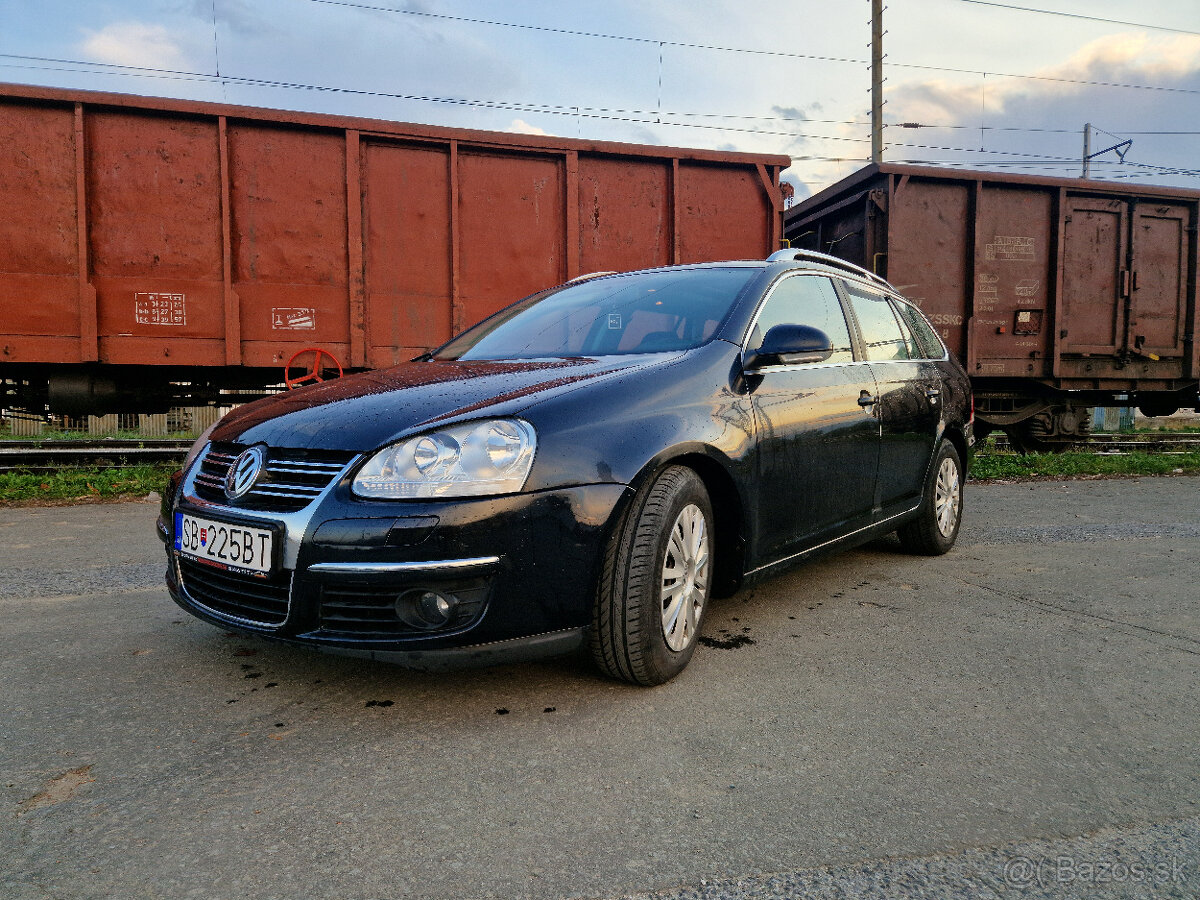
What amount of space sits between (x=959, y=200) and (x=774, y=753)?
28.9 ft

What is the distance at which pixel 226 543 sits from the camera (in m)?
2.26

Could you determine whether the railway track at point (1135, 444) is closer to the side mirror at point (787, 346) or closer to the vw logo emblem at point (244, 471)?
the side mirror at point (787, 346)

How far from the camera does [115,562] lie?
167 inches

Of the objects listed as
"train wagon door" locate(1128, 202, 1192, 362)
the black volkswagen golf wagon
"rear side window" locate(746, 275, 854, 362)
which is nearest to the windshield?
the black volkswagen golf wagon

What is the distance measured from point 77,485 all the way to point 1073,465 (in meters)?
9.72

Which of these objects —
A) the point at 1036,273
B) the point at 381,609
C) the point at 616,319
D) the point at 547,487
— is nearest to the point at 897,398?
the point at 616,319

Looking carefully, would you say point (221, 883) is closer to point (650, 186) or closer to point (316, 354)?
point (316, 354)

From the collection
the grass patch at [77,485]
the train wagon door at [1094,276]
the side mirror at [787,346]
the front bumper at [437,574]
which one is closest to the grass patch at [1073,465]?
the train wagon door at [1094,276]

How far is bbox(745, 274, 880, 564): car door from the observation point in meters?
2.89

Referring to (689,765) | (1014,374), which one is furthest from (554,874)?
(1014,374)

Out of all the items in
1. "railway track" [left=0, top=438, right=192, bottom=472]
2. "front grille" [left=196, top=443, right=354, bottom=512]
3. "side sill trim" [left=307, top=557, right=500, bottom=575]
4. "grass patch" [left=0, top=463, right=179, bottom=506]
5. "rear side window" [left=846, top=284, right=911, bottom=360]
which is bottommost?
"grass patch" [left=0, top=463, right=179, bottom=506]

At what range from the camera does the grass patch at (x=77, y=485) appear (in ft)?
20.9

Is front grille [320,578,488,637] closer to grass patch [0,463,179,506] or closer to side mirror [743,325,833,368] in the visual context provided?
side mirror [743,325,833,368]

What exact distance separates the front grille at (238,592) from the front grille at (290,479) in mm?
194
